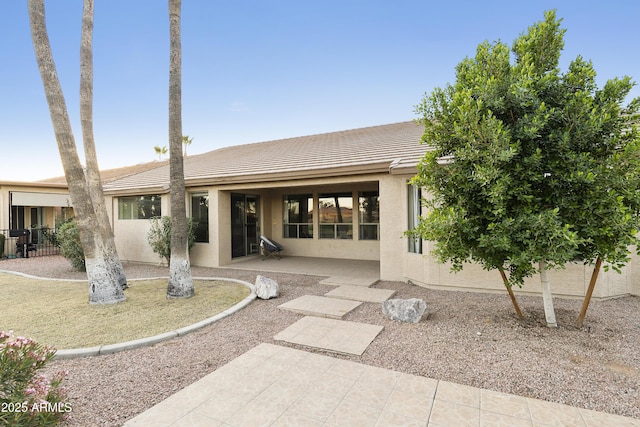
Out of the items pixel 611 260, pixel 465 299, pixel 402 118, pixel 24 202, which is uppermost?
pixel 402 118

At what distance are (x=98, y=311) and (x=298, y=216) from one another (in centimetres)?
774

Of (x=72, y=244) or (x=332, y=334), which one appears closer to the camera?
(x=332, y=334)

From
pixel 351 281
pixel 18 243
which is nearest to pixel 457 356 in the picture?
pixel 351 281

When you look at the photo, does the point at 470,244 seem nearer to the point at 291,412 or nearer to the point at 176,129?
the point at 291,412

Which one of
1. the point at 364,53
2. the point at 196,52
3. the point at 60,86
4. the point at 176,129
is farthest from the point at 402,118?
the point at 60,86

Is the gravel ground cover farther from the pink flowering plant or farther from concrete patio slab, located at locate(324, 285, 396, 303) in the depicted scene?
concrete patio slab, located at locate(324, 285, 396, 303)

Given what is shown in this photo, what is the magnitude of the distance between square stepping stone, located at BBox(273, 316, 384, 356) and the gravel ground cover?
135 millimetres

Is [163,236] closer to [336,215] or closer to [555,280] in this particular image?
[336,215]

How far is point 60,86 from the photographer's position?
5.72 m

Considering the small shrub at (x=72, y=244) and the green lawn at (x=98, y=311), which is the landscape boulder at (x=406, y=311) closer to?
the green lawn at (x=98, y=311)

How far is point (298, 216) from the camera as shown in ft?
40.4

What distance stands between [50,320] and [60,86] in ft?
14.0

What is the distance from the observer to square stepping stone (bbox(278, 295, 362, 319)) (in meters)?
5.12

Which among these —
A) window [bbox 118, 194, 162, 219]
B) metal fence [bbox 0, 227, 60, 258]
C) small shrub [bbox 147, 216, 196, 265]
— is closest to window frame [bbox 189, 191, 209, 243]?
small shrub [bbox 147, 216, 196, 265]
